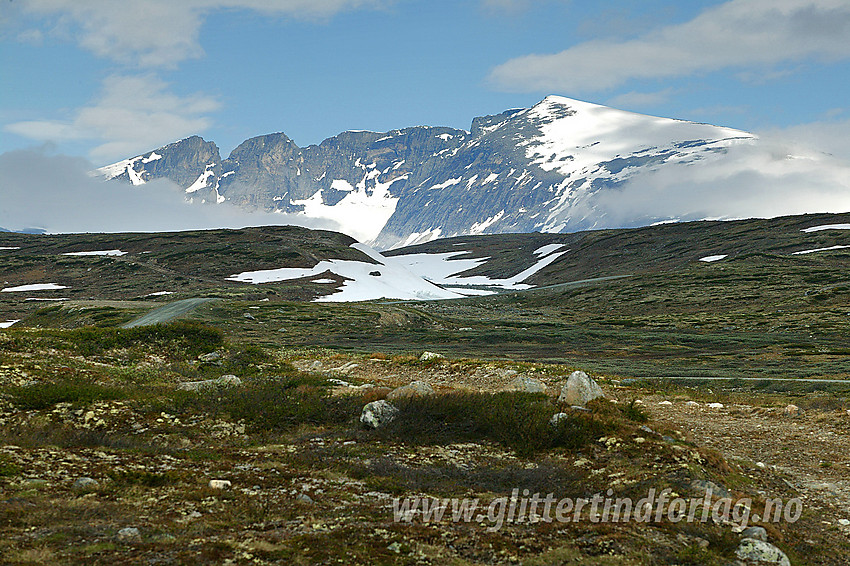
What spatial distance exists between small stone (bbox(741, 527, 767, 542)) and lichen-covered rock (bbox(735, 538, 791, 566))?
438mm

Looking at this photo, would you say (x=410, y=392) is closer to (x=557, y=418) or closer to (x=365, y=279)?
(x=557, y=418)

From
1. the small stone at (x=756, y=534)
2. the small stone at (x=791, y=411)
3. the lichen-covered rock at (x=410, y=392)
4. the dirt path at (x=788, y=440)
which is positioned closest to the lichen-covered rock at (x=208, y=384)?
the lichen-covered rock at (x=410, y=392)

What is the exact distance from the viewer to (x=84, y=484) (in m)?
10.5

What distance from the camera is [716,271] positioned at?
391ft

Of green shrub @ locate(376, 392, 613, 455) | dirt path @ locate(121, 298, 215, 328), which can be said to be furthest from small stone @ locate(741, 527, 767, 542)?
dirt path @ locate(121, 298, 215, 328)

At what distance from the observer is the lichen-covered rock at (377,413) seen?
16.3 metres

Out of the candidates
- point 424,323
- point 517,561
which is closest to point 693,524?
point 517,561

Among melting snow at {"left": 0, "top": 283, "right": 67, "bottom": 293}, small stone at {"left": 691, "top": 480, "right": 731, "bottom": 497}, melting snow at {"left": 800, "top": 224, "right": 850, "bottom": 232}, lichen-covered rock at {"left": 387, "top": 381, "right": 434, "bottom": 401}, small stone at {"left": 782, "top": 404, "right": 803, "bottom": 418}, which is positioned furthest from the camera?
melting snow at {"left": 800, "top": 224, "right": 850, "bottom": 232}

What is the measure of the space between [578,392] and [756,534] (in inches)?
370

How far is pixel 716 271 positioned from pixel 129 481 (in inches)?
4930

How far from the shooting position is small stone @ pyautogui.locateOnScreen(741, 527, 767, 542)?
33.1ft

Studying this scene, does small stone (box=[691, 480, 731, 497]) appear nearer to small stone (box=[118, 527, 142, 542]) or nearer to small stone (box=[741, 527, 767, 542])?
small stone (box=[741, 527, 767, 542])

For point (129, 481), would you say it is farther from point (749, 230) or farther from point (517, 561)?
point (749, 230)

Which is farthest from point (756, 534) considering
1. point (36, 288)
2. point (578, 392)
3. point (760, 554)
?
point (36, 288)
